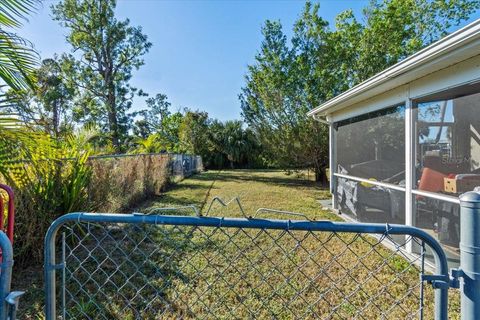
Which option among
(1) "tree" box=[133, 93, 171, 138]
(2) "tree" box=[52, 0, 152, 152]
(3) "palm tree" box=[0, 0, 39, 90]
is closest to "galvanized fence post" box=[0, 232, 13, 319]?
(3) "palm tree" box=[0, 0, 39, 90]

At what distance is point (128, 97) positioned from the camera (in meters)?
23.7

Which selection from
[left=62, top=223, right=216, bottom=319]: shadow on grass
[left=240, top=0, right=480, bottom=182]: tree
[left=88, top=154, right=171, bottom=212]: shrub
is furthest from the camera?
[left=240, top=0, right=480, bottom=182]: tree

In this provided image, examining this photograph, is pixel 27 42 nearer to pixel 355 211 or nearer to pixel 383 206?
pixel 383 206

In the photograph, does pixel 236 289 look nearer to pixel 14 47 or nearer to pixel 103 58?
pixel 14 47

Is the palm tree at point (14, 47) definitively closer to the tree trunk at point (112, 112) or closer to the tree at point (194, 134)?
the tree trunk at point (112, 112)

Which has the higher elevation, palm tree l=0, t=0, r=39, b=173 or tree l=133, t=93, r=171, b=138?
tree l=133, t=93, r=171, b=138

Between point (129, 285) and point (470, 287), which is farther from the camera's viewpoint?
point (129, 285)

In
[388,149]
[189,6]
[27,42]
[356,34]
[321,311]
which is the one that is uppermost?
[356,34]

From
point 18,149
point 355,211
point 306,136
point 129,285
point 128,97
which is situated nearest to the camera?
point 18,149

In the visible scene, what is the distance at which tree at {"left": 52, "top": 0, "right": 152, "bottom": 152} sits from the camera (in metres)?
20.0

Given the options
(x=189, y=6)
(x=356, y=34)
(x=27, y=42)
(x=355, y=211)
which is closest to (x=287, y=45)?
(x=356, y=34)

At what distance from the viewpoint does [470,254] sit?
101cm

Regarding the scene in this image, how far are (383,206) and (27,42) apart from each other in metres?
5.89

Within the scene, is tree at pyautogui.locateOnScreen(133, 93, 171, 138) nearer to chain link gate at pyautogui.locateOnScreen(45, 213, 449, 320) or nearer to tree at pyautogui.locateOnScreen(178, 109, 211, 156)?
tree at pyautogui.locateOnScreen(178, 109, 211, 156)
